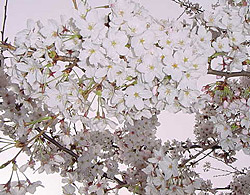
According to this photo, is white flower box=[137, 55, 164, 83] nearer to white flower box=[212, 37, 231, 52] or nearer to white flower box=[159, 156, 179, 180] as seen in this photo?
white flower box=[212, 37, 231, 52]

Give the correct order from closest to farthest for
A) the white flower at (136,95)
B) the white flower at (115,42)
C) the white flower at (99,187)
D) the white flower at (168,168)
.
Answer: the white flower at (115,42), the white flower at (136,95), the white flower at (168,168), the white flower at (99,187)

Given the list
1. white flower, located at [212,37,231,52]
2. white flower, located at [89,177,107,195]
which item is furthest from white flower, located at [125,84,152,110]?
white flower, located at [89,177,107,195]

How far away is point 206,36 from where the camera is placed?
1.39 meters

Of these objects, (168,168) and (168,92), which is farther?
(168,168)

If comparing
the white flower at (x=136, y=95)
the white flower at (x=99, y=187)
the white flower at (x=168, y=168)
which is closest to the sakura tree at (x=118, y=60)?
the white flower at (x=136, y=95)

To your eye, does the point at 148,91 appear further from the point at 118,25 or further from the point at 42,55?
the point at 42,55

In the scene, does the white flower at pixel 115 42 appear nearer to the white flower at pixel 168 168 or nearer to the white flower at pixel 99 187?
the white flower at pixel 168 168

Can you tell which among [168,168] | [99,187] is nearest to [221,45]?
[168,168]

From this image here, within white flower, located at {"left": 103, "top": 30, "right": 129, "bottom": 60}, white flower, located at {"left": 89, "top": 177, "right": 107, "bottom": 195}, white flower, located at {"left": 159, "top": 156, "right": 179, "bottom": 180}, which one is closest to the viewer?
white flower, located at {"left": 103, "top": 30, "right": 129, "bottom": 60}

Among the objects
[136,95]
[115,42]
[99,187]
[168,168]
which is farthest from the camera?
[99,187]

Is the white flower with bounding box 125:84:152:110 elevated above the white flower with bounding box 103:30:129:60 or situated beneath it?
situated beneath

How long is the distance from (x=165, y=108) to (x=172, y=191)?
0.86 meters

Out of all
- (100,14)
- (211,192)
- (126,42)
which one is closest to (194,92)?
(126,42)

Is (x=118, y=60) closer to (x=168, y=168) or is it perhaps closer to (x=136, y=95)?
(x=136, y=95)
